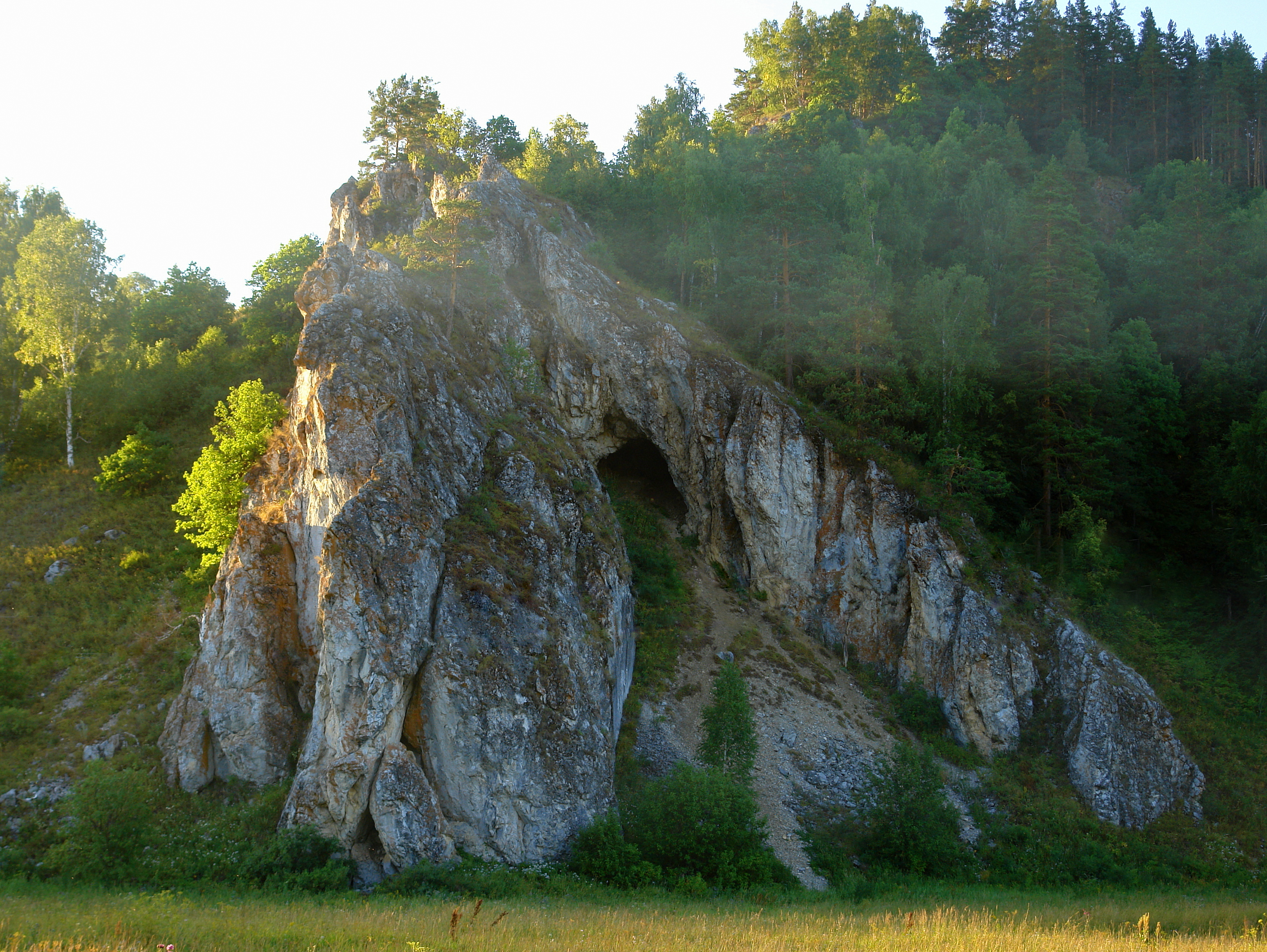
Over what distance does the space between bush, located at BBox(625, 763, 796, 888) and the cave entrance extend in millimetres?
15985

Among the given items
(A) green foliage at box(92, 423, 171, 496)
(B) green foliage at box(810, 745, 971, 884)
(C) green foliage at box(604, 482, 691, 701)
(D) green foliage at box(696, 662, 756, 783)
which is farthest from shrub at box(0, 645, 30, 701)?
(B) green foliage at box(810, 745, 971, 884)

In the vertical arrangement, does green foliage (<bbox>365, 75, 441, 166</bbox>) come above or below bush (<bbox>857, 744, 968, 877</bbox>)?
above

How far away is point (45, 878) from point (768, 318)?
3376cm

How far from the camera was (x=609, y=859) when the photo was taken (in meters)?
19.4

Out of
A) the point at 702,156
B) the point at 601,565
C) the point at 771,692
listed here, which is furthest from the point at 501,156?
the point at 771,692

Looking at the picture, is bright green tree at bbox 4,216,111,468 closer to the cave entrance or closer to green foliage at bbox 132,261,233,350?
green foliage at bbox 132,261,233,350

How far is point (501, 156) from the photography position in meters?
54.2

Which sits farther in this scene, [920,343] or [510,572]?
[920,343]

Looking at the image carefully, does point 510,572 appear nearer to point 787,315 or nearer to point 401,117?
point 787,315

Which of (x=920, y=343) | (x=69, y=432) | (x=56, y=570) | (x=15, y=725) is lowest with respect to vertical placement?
(x=15, y=725)

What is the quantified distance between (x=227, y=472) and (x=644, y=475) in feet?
61.7

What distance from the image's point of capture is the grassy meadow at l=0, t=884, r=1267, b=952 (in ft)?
38.4

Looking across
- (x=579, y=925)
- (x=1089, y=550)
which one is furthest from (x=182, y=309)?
(x=1089, y=550)

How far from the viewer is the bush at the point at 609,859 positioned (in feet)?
63.0
